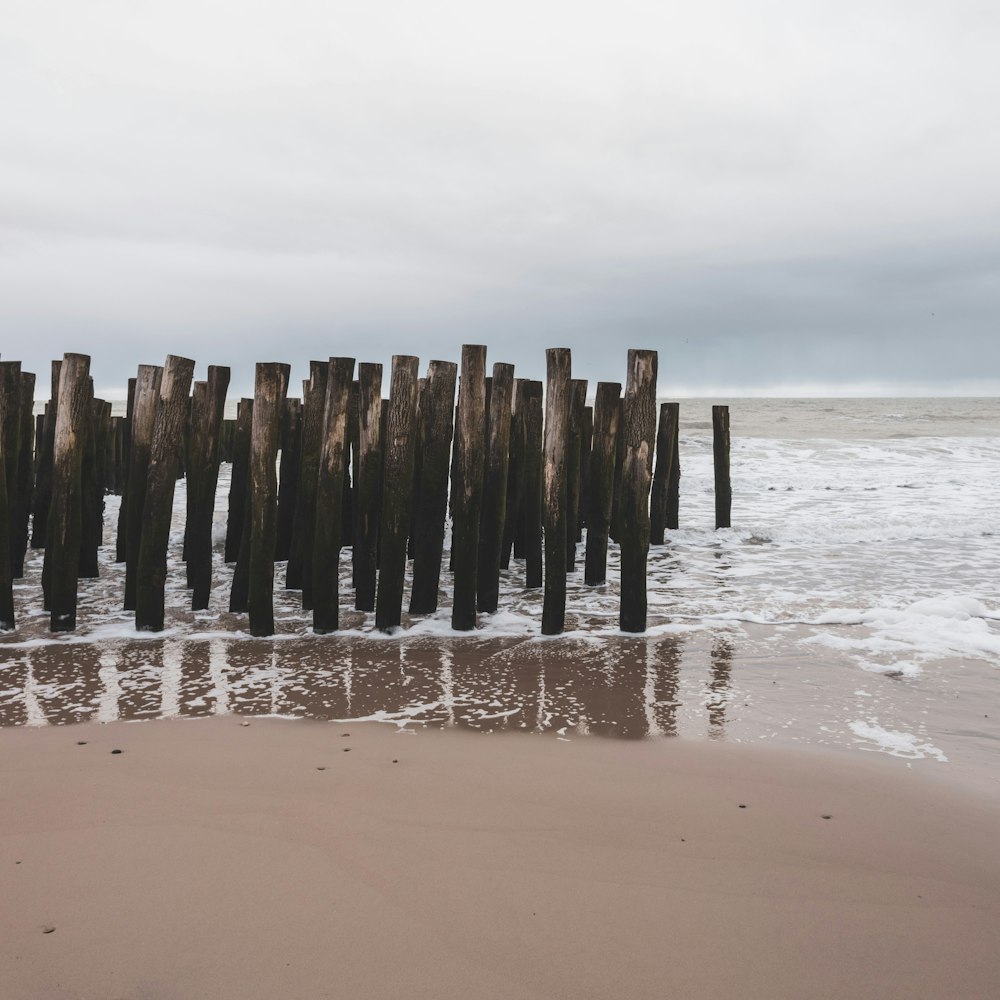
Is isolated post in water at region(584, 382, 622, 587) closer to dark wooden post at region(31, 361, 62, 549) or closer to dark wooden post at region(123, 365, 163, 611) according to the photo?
dark wooden post at region(123, 365, 163, 611)

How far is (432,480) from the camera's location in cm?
582

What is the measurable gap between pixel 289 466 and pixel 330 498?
199cm

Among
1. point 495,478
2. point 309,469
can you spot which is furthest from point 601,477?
point 309,469

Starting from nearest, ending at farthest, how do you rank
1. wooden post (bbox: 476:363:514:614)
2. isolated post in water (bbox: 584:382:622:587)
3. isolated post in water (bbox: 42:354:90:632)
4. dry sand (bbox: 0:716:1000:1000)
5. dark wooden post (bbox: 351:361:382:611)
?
dry sand (bbox: 0:716:1000:1000) < isolated post in water (bbox: 42:354:90:632) < dark wooden post (bbox: 351:361:382:611) < wooden post (bbox: 476:363:514:614) < isolated post in water (bbox: 584:382:622:587)

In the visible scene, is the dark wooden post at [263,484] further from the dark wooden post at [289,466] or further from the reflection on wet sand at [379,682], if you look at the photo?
the dark wooden post at [289,466]

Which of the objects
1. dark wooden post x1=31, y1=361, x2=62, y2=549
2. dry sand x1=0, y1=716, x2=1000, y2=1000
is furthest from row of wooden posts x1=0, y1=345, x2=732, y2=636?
dry sand x1=0, y1=716, x2=1000, y2=1000

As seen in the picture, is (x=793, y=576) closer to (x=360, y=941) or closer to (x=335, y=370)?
(x=335, y=370)

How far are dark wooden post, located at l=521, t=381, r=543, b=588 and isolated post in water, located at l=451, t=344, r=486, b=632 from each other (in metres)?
1.60

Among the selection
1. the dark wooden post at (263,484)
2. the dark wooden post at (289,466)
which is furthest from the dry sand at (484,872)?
the dark wooden post at (289,466)

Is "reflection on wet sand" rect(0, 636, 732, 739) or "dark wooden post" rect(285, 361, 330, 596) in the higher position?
"dark wooden post" rect(285, 361, 330, 596)

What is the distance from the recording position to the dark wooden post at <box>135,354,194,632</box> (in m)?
5.43

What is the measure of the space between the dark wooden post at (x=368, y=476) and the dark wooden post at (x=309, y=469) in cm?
28

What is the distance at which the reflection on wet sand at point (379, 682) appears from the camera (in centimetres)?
394

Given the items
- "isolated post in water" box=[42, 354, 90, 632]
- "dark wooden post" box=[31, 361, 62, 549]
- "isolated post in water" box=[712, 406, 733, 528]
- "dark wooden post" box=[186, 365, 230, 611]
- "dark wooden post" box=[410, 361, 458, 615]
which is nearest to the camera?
"isolated post in water" box=[42, 354, 90, 632]
